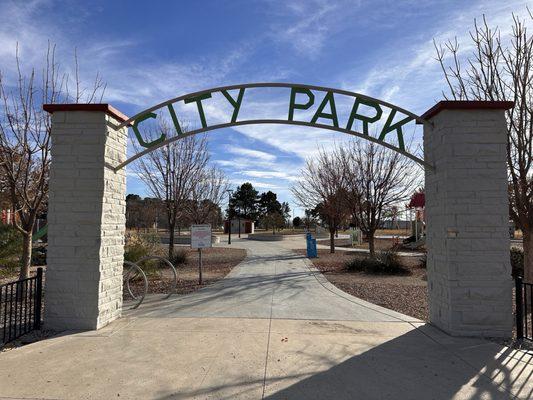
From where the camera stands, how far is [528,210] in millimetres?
7520

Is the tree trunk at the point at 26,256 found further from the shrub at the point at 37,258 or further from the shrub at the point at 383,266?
the shrub at the point at 383,266

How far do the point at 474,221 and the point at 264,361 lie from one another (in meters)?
3.59

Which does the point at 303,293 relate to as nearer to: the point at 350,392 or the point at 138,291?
the point at 138,291

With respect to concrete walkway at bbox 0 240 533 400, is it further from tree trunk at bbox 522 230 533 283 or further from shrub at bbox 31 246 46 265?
shrub at bbox 31 246 46 265

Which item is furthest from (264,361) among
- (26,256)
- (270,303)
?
(26,256)

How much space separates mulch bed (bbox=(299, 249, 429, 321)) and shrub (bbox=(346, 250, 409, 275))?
13.5 inches

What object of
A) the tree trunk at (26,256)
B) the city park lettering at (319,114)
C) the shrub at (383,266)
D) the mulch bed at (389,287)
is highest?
the city park lettering at (319,114)

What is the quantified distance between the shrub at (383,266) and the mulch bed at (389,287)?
342 mm

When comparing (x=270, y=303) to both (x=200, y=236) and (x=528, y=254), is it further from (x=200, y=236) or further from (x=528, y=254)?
(x=528, y=254)

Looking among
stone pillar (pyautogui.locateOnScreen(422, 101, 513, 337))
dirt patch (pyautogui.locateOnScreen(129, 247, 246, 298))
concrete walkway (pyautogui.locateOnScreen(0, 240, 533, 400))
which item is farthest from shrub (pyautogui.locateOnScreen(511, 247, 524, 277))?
dirt patch (pyautogui.locateOnScreen(129, 247, 246, 298))

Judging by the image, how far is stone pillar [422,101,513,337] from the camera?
566 centimetres

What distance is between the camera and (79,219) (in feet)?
20.2

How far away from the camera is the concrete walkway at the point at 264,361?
385cm

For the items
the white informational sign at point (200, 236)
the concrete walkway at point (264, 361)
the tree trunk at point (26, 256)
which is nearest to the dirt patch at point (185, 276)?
the white informational sign at point (200, 236)
